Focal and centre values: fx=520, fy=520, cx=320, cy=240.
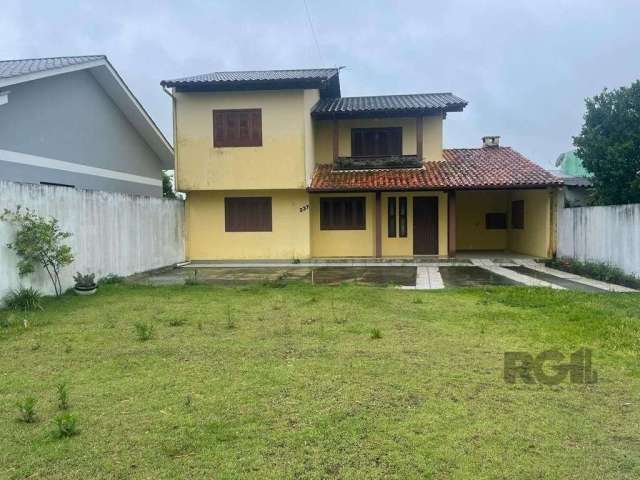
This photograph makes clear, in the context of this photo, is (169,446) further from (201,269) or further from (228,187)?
(228,187)

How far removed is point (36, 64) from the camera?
13844 mm

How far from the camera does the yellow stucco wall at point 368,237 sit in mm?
18469

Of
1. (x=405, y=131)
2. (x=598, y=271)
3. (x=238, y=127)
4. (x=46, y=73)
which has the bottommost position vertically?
(x=598, y=271)

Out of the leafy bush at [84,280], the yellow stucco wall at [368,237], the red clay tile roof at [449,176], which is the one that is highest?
the red clay tile roof at [449,176]

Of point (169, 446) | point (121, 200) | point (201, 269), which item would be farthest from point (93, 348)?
point (201, 269)

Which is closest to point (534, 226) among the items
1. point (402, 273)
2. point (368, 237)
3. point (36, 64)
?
point (368, 237)

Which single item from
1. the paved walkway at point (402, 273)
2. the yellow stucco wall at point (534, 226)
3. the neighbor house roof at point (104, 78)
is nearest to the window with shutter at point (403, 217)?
the paved walkway at point (402, 273)

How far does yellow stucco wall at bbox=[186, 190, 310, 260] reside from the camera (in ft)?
60.0

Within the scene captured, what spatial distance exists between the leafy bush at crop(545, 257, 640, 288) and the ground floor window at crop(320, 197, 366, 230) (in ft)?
21.5

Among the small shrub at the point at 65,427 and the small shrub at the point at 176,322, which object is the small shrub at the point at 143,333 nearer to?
the small shrub at the point at 176,322

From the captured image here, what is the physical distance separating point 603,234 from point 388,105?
28.7 ft

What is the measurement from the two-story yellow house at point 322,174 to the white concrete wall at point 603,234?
1.09m

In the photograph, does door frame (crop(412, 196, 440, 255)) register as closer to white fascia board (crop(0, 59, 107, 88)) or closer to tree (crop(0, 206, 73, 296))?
white fascia board (crop(0, 59, 107, 88))

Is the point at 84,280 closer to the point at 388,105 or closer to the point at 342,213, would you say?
the point at 342,213
